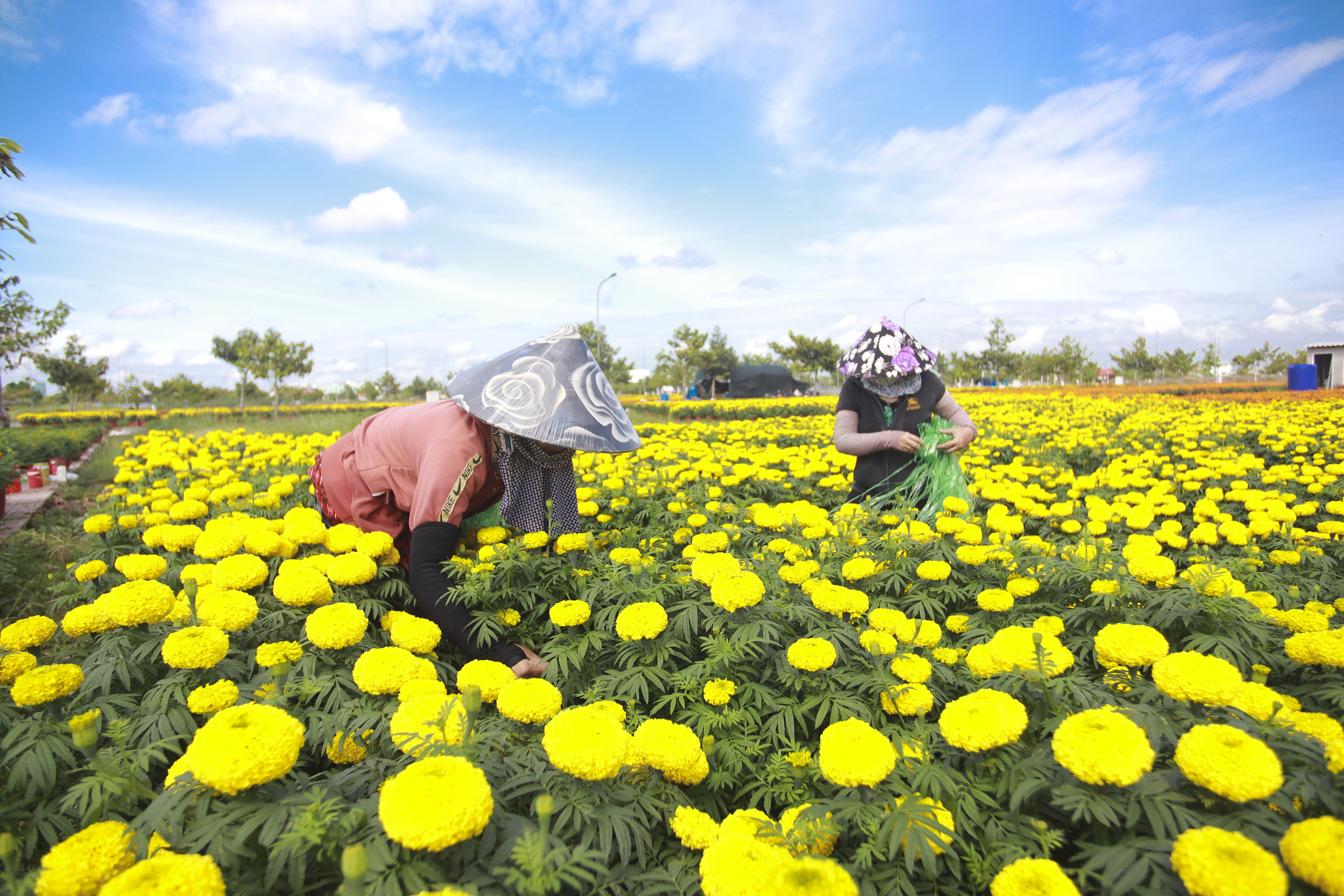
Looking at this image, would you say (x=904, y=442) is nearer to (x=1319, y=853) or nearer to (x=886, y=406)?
(x=886, y=406)

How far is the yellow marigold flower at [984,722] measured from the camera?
43.1 inches

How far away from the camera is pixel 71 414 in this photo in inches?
969

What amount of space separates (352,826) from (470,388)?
6.13ft

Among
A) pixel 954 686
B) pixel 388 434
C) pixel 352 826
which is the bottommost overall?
pixel 954 686

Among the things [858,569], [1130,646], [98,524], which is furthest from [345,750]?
[98,524]

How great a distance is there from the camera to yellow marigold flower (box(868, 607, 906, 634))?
166cm

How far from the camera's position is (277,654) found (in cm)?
145

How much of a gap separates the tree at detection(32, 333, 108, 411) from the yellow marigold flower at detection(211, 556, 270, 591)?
40.9m

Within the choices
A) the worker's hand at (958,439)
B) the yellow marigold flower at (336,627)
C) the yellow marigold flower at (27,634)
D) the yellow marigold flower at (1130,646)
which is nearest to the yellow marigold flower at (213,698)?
the yellow marigold flower at (336,627)

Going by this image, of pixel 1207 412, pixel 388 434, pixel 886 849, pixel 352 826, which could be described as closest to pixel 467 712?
pixel 352 826

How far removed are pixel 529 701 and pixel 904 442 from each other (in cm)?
295

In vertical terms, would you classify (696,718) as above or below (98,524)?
below

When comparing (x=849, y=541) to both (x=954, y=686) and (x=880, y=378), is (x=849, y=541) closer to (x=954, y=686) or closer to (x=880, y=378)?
(x=954, y=686)

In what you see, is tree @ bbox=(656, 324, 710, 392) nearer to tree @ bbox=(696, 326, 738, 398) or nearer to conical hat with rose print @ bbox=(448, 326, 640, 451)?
tree @ bbox=(696, 326, 738, 398)
